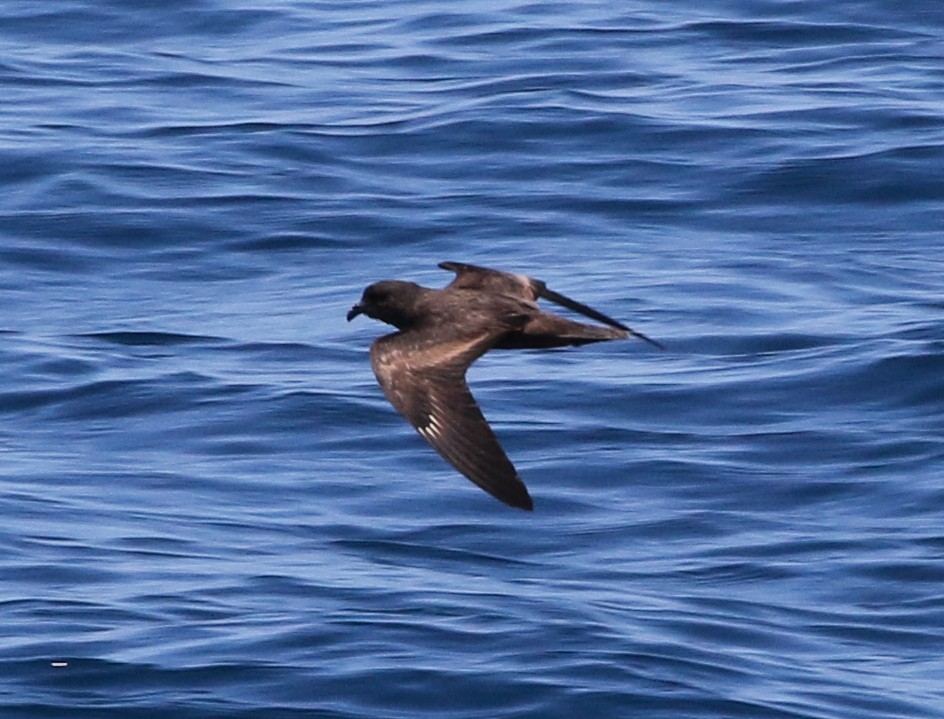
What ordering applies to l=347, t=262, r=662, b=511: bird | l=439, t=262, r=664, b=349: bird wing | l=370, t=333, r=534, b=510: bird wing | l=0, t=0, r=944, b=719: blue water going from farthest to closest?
l=0, t=0, r=944, b=719: blue water < l=439, t=262, r=664, b=349: bird wing < l=347, t=262, r=662, b=511: bird < l=370, t=333, r=534, b=510: bird wing

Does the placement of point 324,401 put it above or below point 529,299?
below

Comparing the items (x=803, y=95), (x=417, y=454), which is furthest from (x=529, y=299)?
(x=803, y=95)

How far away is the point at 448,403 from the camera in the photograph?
708 cm

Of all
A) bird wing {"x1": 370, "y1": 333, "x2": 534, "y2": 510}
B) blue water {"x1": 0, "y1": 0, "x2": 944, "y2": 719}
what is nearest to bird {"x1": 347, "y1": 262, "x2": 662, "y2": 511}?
bird wing {"x1": 370, "y1": 333, "x2": 534, "y2": 510}

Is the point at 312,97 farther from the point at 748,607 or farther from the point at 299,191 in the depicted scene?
the point at 748,607

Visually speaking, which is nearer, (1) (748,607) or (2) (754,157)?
(1) (748,607)

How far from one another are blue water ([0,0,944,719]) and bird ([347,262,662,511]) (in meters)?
1.75

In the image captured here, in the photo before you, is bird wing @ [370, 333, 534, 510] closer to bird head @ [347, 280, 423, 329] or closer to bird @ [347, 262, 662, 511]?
bird @ [347, 262, 662, 511]

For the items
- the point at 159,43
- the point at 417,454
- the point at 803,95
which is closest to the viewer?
the point at 417,454

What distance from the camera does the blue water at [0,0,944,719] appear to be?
9352mm

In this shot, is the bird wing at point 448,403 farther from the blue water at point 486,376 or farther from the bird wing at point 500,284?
the blue water at point 486,376

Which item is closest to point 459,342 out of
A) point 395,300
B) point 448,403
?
point 448,403

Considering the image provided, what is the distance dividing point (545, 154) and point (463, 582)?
5.88 meters

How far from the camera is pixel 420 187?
15.0 meters
